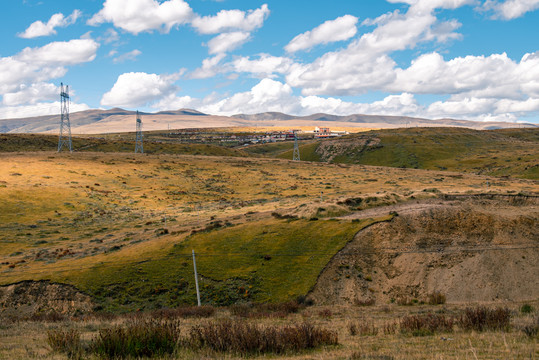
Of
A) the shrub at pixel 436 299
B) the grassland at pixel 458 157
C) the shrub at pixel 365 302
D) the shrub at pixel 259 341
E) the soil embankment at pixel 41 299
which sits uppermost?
the grassland at pixel 458 157

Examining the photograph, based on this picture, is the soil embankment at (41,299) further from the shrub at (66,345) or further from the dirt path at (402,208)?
the dirt path at (402,208)

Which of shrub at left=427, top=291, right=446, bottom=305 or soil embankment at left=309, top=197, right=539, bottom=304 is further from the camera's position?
soil embankment at left=309, top=197, right=539, bottom=304

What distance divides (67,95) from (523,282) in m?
125

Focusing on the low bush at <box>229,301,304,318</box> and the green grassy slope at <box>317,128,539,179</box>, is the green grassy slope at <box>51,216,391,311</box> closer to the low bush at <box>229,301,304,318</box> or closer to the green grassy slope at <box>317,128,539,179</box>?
the low bush at <box>229,301,304,318</box>

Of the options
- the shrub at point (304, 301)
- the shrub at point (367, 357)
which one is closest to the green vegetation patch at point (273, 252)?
the shrub at point (304, 301)

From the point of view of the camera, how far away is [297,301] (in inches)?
1242

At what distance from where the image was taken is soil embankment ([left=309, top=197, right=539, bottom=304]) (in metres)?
31.8

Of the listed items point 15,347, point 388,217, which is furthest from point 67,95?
point 15,347

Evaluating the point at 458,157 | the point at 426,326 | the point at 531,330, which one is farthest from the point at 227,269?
the point at 458,157

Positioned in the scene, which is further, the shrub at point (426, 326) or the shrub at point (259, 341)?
the shrub at point (426, 326)

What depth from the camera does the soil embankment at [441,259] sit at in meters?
31.8

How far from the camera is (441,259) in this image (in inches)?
1371

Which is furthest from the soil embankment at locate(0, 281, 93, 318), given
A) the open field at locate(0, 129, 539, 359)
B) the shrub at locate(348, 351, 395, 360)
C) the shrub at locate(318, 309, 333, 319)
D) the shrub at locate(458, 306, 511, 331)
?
the shrub at locate(458, 306, 511, 331)

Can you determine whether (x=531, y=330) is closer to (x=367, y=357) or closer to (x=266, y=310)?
(x=367, y=357)
